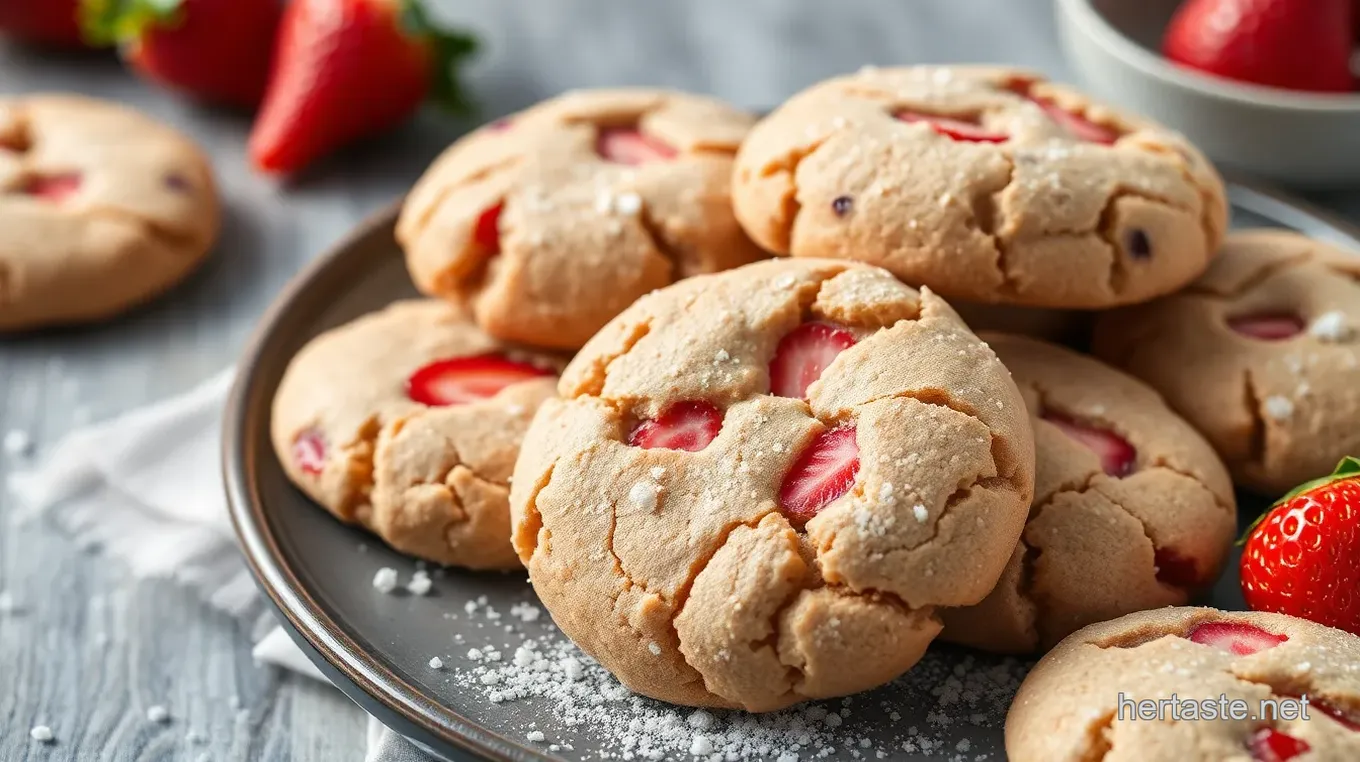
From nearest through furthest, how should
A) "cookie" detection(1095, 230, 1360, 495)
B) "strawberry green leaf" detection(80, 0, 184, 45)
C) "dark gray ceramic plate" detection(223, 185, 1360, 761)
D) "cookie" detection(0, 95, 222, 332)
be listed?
"dark gray ceramic plate" detection(223, 185, 1360, 761) < "cookie" detection(1095, 230, 1360, 495) < "cookie" detection(0, 95, 222, 332) < "strawberry green leaf" detection(80, 0, 184, 45)

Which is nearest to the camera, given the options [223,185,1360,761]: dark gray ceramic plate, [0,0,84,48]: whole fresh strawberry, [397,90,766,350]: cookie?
[223,185,1360,761]: dark gray ceramic plate

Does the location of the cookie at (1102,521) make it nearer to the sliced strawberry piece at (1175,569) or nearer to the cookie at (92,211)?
the sliced strawberry piece at (1175,569)

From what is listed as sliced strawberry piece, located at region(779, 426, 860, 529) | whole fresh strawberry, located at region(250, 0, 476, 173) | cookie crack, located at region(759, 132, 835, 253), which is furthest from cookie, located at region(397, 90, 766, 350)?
whole fresh strawberry, located at region(250, 0, 476, 173)

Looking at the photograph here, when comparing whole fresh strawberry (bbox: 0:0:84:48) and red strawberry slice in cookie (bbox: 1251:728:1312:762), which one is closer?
red strawberry slice in cookie (bbox: 1251:728:1312:762)

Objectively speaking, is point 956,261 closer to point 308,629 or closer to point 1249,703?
point 1249,703

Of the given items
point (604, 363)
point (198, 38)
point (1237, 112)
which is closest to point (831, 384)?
point (604, 363)

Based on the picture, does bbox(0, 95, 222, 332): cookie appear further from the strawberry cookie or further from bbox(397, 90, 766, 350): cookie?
the strawberry cookie

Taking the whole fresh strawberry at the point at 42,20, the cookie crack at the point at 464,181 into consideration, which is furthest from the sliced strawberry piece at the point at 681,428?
the whole fresh strawberry at the point at 42,20

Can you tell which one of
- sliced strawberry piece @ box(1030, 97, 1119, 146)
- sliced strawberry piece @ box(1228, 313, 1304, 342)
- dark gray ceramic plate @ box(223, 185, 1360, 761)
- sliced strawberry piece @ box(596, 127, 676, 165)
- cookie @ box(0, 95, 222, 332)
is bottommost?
cookie @ box(0, 95, 222, 332)
